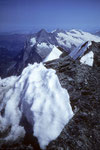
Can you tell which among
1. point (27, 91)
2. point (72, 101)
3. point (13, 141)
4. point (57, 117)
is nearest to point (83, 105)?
point (72, 101)

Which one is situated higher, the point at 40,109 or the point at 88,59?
the point at 88,59

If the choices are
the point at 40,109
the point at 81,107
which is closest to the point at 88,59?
the point at 81,107

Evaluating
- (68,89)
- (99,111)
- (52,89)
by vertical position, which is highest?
(52,89)

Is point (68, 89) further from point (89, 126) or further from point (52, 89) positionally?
point (89, 126)

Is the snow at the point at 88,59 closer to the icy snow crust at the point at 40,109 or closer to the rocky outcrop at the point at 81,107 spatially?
the rocky outcrop at the point at 81,107

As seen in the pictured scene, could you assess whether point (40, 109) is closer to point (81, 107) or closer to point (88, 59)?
point (81, 107)

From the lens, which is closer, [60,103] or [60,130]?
[60,130]

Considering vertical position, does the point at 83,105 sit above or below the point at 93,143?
above
